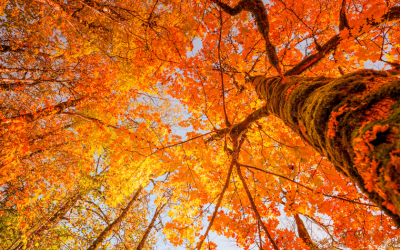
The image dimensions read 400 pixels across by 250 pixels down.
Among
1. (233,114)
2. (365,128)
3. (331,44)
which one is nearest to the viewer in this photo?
(365,128)

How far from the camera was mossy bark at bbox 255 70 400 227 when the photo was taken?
0.56 meters

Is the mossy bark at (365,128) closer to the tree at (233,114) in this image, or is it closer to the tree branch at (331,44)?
the tree at (233,114)

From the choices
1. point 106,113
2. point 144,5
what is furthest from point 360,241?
point 144,5

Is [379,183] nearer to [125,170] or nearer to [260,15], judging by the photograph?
[260,15]

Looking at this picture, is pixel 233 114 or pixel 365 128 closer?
pixel 365 128

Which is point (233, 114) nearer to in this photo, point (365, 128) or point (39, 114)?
point (365, 128)

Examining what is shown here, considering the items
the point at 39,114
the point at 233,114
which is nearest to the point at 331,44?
the point at 233,114

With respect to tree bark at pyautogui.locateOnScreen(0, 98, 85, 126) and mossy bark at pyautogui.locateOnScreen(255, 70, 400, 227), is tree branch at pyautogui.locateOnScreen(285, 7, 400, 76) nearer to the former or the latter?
mossy bark at pyautogui.locateOnScreen(255, 70, 400, 227)

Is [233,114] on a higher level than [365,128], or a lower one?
higher

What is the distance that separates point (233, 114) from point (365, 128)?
4.27m

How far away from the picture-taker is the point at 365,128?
2.21 feet

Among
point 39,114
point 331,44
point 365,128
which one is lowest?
point 365,128

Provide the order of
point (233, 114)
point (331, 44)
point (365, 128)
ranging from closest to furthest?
1. point (365, 128)
2. point (331, 44)
3. point (233, 114)

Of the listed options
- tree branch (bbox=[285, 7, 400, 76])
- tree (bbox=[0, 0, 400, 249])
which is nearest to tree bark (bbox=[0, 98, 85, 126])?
tree (bbox=[0, 0, 400, 249])
